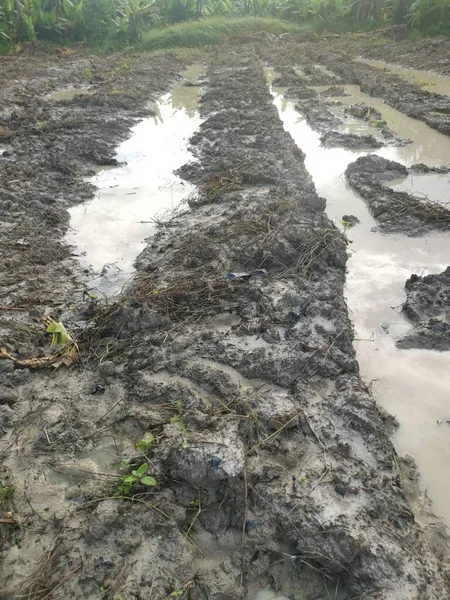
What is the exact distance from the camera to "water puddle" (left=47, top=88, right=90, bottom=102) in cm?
1353

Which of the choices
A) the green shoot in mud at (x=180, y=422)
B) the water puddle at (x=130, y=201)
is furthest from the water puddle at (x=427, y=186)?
the green shoot in mud at (x=180, y=422)

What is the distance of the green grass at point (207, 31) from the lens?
70.7 ft

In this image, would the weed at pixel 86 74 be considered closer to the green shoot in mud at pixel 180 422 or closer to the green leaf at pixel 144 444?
the green shoot in mud at pixel 180 422

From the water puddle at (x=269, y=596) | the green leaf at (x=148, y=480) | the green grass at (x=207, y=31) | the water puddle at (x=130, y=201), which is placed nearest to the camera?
the water puddle at (x=269, y=596)

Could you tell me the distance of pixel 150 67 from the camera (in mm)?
16672

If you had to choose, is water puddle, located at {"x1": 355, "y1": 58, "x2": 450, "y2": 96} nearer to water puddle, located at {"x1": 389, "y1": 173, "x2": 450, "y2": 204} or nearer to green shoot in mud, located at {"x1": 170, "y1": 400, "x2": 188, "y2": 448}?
water puddle, located at {"x1": 389, "y1": 173, "x2": 450, "y2": 204}

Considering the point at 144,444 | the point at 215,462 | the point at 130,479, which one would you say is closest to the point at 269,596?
the point at 215,462

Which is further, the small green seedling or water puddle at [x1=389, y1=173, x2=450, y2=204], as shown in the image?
water puddle at [x1=389, y1=173, x2=450, y2=204]

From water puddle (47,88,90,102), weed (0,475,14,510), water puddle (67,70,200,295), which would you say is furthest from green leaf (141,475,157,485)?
water puddle (47,88,90,102)

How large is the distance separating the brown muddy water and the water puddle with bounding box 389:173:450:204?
0.02 m

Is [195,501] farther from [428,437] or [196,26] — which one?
[196,26]

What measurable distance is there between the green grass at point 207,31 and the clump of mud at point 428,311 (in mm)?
20702

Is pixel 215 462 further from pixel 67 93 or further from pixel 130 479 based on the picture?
pixel 67 93

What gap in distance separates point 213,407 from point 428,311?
273 centimetres
